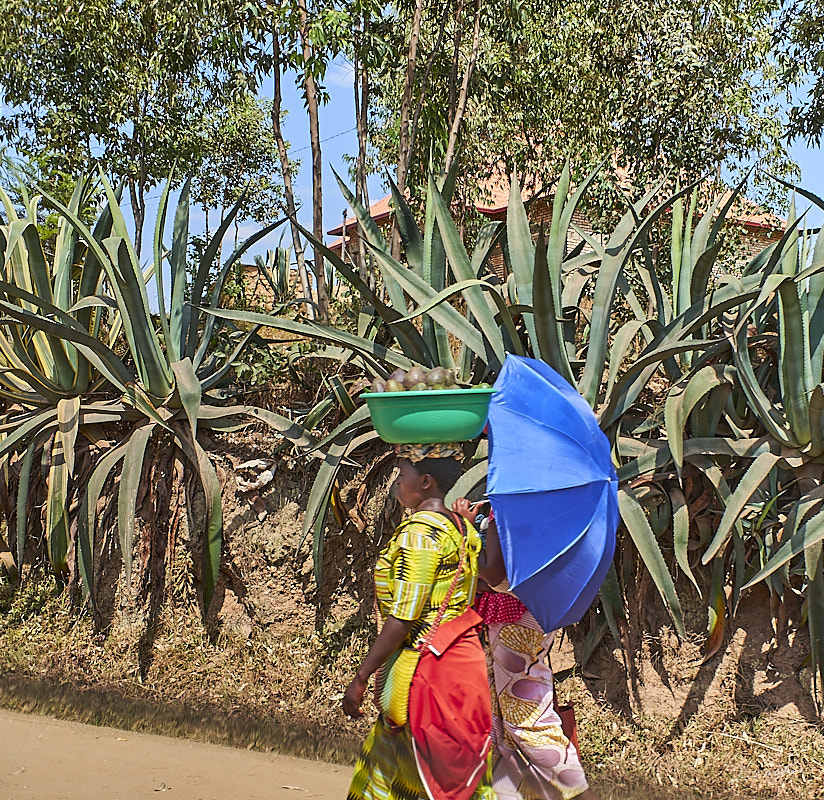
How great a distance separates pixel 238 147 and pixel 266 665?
6.28 meters

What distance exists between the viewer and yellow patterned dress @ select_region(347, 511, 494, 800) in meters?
2.30

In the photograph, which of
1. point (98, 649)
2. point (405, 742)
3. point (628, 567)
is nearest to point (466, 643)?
point (405, 742)

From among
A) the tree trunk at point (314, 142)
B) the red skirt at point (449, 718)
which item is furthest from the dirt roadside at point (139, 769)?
the tree trunk at point (314, 142)

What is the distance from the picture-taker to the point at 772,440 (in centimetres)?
350

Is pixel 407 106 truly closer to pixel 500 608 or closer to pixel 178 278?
pixel 178 278

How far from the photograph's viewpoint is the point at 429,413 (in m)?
2.38

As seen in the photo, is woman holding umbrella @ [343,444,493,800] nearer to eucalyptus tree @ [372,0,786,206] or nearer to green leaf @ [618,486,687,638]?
green leaf @ [618,486,687,638]

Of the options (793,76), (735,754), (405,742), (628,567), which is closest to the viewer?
(405,742)

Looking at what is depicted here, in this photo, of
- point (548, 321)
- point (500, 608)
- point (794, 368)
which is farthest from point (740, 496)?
point (500, 608)

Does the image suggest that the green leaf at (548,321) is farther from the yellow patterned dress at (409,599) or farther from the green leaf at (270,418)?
the yellow patterned dress at (409,599)

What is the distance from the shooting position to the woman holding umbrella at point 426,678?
7.43 ft

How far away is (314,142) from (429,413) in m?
3.58

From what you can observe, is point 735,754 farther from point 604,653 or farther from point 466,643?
point 466,643

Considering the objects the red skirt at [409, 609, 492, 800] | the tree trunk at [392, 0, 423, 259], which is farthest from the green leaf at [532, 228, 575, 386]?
the tree trunk at [392, 0, 423, 259]
